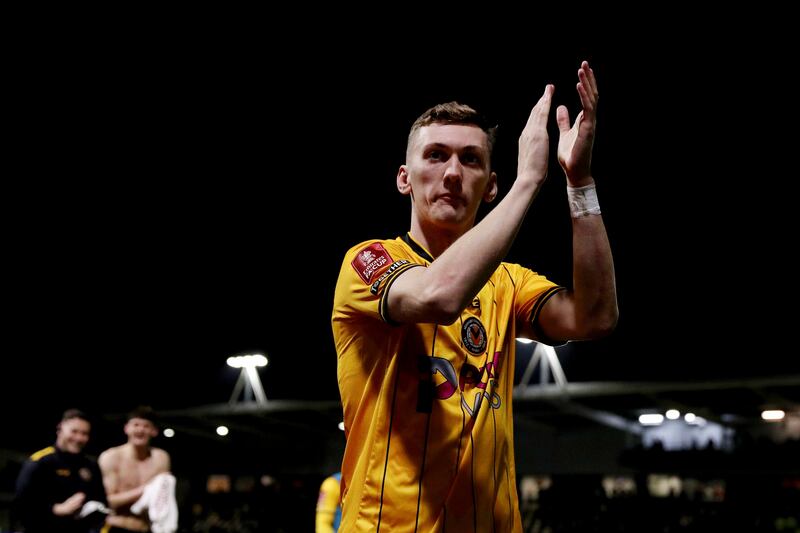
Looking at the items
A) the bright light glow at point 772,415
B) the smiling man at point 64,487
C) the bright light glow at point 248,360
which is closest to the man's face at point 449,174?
the smiling man at point 64,487

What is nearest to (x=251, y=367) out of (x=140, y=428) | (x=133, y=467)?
(x=133, y=467)

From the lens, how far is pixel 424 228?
2295mm

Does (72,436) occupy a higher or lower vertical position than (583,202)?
lower

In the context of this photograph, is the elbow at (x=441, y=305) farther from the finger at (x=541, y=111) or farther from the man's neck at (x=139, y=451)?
the man's neck at (x=139, y=451)

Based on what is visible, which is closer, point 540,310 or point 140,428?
point 540,310

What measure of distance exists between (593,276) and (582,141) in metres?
0.38

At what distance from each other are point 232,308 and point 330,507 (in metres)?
12.6

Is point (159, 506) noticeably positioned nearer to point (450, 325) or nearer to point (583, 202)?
point (450, 325)

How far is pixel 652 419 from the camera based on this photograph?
23.7m

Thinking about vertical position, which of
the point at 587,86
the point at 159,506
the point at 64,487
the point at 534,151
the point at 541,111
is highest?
the point at 587,86

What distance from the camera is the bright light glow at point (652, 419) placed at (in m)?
23.5

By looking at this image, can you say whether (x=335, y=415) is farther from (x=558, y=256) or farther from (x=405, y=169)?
(x=405, y=169)

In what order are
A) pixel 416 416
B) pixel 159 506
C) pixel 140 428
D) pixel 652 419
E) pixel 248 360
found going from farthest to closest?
pixel 652 419
pixel 248 360
pixel 140 428
pixel 159 506
pixel 416 416

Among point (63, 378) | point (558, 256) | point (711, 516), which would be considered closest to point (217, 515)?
point (63, 378)
